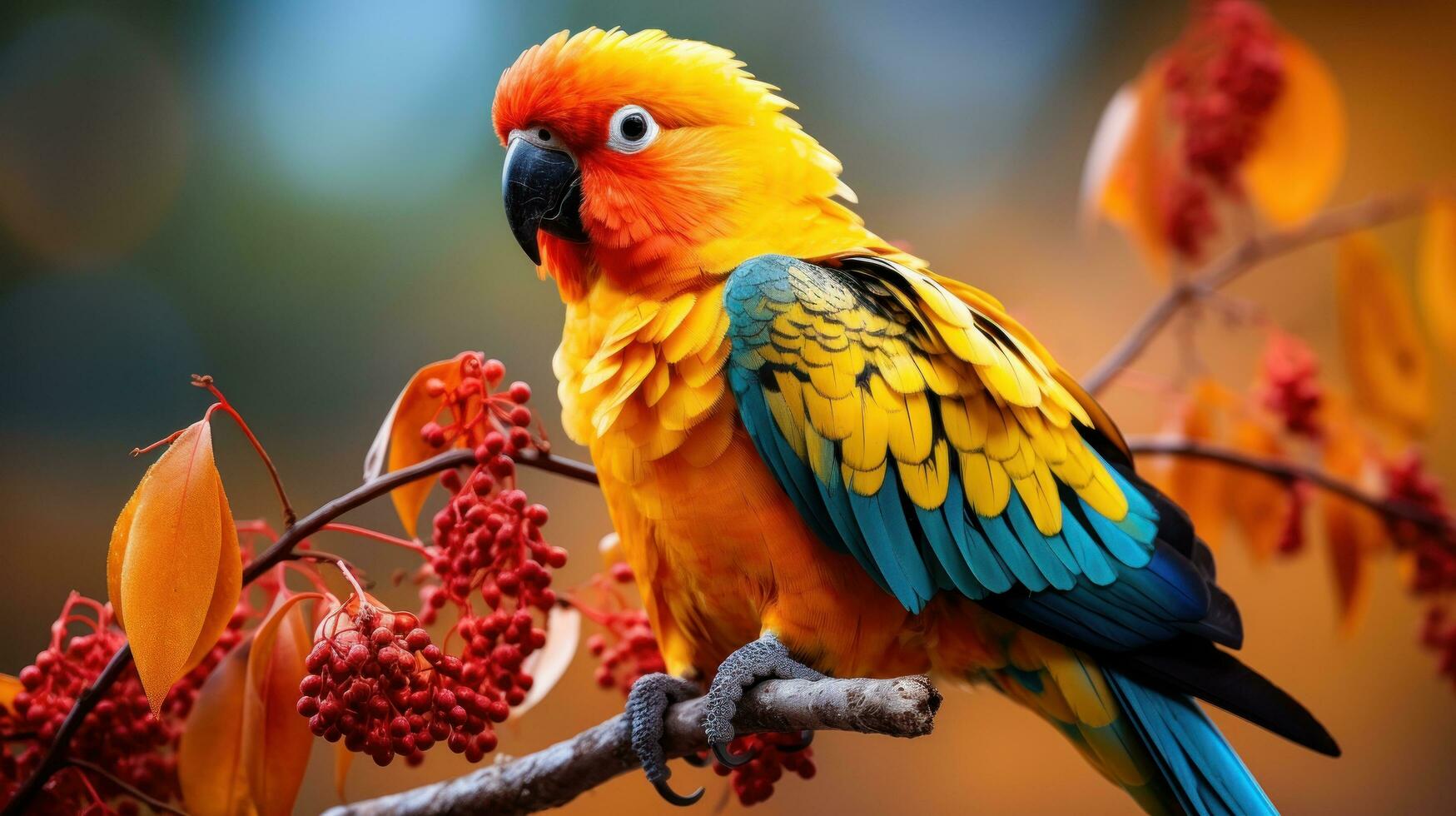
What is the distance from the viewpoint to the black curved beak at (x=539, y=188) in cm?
81

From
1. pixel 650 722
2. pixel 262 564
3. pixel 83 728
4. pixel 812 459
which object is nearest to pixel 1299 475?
pixel 812 459

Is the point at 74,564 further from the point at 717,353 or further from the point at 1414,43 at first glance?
the point at 1414,43

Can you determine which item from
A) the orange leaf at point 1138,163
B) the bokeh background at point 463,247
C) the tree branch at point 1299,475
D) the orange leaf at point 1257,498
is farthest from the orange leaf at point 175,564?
the orange leaf at point 1257,498

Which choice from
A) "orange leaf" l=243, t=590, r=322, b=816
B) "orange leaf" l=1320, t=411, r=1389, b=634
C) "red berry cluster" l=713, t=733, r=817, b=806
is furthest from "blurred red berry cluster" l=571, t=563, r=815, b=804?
"orange leaf" l=1320, t=411, r=1389, b=634

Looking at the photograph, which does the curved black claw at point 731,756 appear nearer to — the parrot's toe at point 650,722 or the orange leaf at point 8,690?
the parrot's toe at point 650,722

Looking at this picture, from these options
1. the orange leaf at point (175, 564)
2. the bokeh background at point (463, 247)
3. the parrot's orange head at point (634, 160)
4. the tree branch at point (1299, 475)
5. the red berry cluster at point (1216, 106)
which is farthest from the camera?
the bokeh background at point (463, 247)

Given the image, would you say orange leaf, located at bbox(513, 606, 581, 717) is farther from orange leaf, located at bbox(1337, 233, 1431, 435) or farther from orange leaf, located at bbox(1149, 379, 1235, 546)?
orange leaf, located at bbox(1337, 233, 1431, 435)

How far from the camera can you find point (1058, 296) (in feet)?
6.16

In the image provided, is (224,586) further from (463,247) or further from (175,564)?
(463,247)

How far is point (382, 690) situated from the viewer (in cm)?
61

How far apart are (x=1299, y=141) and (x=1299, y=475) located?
0.41 metres

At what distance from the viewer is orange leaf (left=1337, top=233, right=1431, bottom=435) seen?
1.18 meters

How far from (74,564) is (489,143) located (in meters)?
0.79

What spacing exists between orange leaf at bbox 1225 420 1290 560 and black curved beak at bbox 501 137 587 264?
863 millimetres
